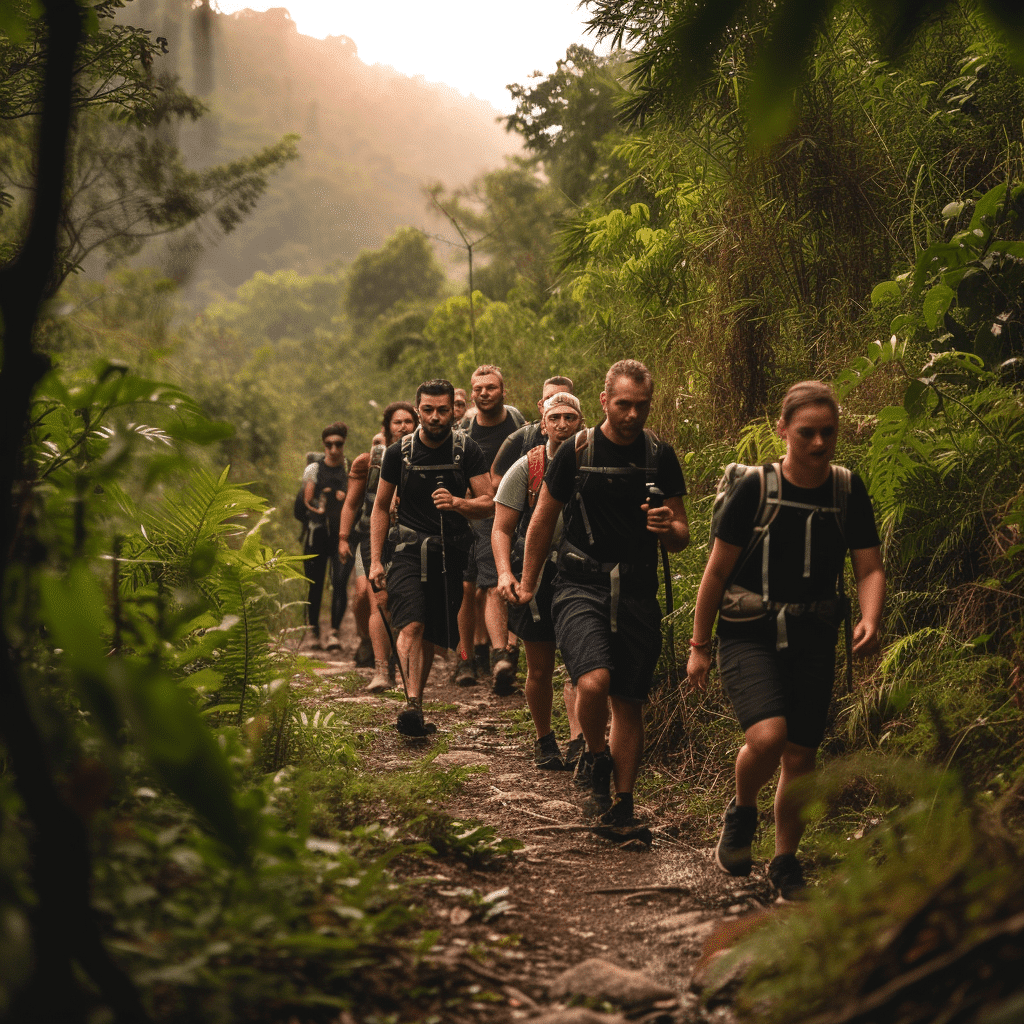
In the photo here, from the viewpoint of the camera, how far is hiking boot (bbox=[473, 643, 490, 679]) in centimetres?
942

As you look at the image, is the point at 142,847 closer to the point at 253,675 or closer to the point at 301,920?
the point at 301,920

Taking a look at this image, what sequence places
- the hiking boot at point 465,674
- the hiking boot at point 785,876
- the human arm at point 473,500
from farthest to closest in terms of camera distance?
the hiking boot at point 465,674 → the human arm at point 473,500 → the hiking boot at point 785,876

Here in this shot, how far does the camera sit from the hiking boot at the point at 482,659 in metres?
9.42

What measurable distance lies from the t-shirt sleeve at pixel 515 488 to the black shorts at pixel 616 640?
1.24 m

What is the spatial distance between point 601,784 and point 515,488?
80.1 inches

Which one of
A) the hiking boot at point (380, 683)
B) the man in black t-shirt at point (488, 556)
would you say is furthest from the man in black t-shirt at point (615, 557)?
the hiking boot at point (380, 683)

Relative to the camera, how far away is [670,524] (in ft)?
15.5

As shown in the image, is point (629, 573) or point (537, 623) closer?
point (629, 573)

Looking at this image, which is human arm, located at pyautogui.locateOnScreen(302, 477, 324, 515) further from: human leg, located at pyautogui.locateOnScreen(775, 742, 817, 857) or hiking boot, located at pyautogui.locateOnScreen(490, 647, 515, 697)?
human leg, located at pyautogui.locateOnScreen(775, 742, 817, 857)

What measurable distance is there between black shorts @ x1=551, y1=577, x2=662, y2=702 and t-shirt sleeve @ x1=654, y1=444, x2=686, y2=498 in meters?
0.58

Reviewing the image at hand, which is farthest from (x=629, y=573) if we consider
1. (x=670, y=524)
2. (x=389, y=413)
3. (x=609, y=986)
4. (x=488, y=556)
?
(x=389, y=413)

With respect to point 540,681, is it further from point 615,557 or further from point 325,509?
point 325,509

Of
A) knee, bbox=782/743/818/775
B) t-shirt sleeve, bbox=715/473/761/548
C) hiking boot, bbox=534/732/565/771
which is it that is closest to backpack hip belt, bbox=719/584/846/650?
t-shirt sleeve, bbox=715/473/761/548

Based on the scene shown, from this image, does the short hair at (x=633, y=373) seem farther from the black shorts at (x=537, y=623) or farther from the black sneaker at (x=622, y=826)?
the black sneaker at (x=622, y=826)
